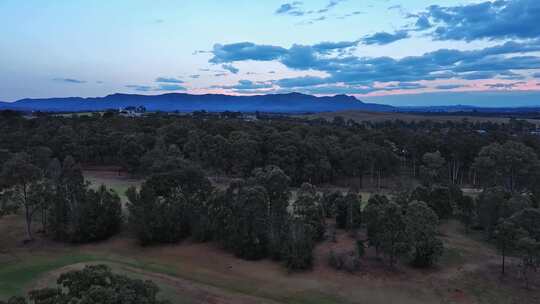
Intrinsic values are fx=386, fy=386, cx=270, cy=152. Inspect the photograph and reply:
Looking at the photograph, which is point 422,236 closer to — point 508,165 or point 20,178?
point 508,165

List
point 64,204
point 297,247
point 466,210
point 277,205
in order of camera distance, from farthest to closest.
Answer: point 466,210 < point 64,204 < point 277,205 < point 297,247

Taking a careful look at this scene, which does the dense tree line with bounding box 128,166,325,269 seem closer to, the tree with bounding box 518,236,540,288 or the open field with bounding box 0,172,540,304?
the open field with bounding box 0,172,540,304

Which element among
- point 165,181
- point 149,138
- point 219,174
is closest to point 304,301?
point 165,181

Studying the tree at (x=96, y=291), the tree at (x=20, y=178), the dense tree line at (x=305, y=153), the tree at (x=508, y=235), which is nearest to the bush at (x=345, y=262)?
the tree at (x=508, y=235)

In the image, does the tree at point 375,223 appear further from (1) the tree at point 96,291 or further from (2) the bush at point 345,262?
(1) the tree at point 96,291

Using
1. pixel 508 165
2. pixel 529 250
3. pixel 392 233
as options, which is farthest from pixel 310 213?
pixel 508 165

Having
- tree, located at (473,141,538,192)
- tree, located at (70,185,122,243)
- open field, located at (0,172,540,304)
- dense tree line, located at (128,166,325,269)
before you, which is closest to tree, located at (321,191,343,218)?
dense tree line, located at (128,166,325,269)
